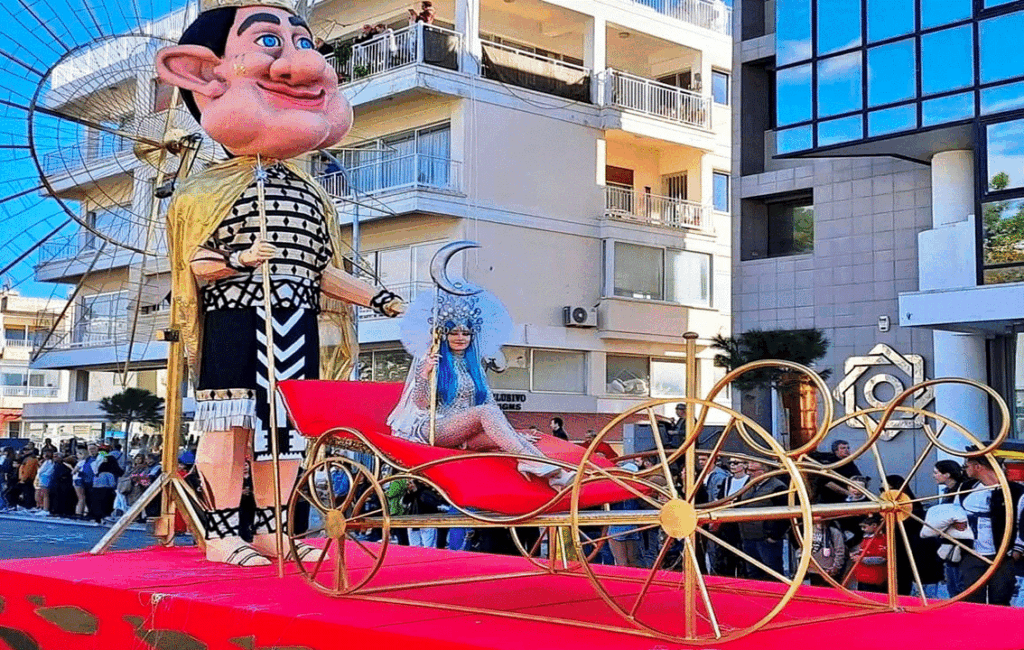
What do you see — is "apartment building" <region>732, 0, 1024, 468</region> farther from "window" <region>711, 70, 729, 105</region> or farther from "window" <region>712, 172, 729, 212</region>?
"window" <region>711, 70, 729, 105</region>

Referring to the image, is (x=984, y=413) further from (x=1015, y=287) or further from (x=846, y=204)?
(x=846, y=204)

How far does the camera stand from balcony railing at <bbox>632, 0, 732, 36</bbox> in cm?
2725

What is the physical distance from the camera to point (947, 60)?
57.7ft

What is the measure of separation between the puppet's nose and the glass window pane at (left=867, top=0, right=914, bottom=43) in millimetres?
14053

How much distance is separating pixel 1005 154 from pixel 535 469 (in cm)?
1417

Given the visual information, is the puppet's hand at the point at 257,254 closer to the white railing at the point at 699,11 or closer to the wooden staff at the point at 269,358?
the wooden staff at the point at 269,358

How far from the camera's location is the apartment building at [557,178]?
2303 cm

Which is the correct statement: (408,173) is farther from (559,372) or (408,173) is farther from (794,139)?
(794,139)

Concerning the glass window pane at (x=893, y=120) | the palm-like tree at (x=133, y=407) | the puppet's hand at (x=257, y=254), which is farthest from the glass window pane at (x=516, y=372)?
Answer: the puppet's hand at (x=257, y=254)

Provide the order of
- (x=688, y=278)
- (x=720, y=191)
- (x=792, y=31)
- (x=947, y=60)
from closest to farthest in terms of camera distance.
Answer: (x=947, y=60) < (x=792, y=31) < (x=688, y=278) < (x=720, y=191)

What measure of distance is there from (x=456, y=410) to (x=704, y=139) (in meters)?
22.6

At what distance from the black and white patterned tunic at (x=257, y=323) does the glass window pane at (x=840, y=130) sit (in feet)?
45.5

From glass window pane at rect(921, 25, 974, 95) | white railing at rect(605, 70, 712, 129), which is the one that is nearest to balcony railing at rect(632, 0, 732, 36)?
white railing at rect(605, 70, 712, 129)

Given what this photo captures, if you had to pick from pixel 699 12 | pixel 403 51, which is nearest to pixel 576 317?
pixel 403 51
